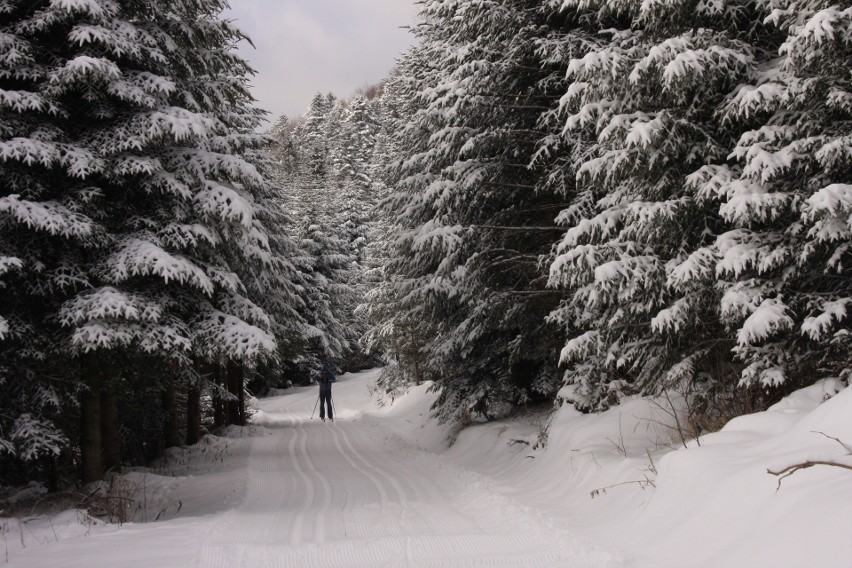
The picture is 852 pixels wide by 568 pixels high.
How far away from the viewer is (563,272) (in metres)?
7.53

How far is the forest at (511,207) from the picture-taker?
19.5 feet

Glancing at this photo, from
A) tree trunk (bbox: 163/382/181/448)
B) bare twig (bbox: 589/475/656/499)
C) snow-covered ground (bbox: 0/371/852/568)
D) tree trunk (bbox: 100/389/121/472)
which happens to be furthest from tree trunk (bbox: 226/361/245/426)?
bare twig (bbox: 589/475/656/499)

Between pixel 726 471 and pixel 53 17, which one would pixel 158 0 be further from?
pixel 726 471

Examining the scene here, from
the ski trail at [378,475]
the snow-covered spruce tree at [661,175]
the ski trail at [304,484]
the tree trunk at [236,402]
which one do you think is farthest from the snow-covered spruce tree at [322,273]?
the snow-covered spruce tree at [661,175]

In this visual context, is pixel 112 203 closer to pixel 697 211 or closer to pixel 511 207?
pixel 511 207

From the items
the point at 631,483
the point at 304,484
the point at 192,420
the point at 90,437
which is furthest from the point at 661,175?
the point at 192,420

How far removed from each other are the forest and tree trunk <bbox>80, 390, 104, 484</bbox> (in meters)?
0.03

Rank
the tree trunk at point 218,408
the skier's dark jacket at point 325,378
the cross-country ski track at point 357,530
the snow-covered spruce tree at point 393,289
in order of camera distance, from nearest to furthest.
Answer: the cross-country ski track at point 357,530 → the snow-covered spruce tree at point 393,289 → the tree trunk at point 218,408 → the skier's dark jacket at point 325,378

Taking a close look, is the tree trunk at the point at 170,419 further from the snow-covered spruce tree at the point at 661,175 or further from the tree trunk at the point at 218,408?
the snow-covered spruce tree at the point at 661,175

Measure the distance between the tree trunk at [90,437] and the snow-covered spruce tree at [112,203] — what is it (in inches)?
0.7

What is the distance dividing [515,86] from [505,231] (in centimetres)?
268

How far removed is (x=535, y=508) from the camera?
685cm

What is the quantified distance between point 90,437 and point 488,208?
25.3ft

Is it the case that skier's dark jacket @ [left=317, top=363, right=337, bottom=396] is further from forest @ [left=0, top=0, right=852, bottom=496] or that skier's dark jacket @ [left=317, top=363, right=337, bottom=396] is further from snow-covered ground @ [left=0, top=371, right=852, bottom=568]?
snow-covered ground @ [left=0, top=371, right=852, bottom=568]
